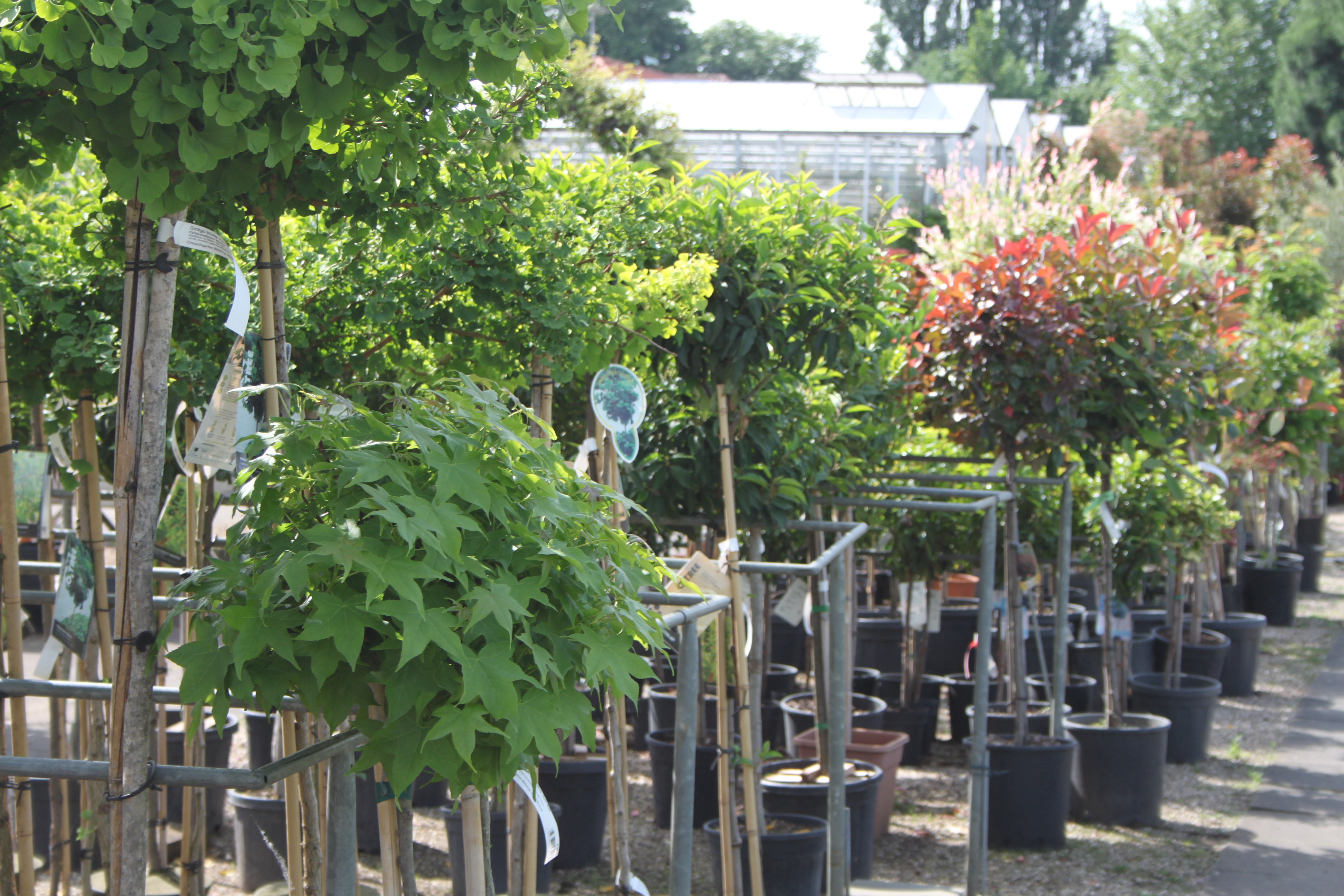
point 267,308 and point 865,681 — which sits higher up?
point 267,308

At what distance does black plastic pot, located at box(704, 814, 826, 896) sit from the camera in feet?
11.4

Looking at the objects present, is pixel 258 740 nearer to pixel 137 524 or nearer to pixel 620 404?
pixel 620 404

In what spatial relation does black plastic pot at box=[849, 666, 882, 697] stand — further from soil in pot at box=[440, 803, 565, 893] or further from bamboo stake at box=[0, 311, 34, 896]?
bamboo stake at box=[0, 311, 34, 896]

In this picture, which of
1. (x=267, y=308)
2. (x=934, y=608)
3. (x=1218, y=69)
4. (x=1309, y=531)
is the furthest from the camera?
(x=1218, y=69)

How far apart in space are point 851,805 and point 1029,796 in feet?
3.06

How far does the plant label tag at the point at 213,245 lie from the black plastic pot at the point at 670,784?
10.6ft

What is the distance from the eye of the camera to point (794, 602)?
3740 millimetres

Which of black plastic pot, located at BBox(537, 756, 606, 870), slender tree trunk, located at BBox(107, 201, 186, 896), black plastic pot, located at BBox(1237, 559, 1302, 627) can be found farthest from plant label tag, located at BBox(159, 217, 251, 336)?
black plastic pot, located at BBox(1237, 559, 1302, 627)

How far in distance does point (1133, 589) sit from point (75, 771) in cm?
562

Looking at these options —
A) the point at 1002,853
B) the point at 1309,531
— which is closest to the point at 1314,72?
the point at 1309,531

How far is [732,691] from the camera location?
4.89m

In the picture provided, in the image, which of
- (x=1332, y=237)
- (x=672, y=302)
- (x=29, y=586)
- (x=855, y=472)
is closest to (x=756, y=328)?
(x=672, y=302)

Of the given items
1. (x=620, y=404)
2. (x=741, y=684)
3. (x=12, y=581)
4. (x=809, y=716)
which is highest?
(x=620, y=404)

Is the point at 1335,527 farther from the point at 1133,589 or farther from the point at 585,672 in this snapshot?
the point at 585,672
